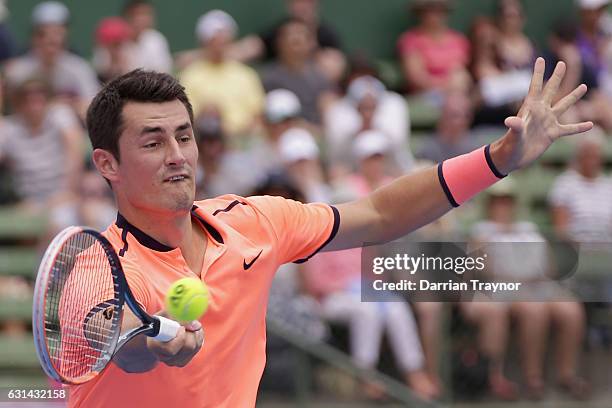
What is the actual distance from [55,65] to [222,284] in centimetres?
616

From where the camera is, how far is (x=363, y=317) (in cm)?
767

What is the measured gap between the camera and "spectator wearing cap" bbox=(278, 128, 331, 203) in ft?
28.9

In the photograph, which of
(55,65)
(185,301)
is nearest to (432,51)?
(55,65)

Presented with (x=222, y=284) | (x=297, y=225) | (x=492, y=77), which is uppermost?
(x=492, y=77)

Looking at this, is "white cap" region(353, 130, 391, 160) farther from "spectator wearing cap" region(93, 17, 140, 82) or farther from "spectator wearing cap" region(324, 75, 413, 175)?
"spectator wearing cap" region(93, 17, 140, 82)

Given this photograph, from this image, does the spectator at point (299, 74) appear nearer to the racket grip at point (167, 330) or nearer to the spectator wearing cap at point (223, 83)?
the spectator wearing cap at point (223, 83)

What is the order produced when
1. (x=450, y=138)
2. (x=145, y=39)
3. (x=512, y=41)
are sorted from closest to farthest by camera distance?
(x=450, y=138)
(x=145, y=39)
(x=512, y=41)

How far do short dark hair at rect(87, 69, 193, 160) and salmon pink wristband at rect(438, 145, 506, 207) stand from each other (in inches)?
35.9

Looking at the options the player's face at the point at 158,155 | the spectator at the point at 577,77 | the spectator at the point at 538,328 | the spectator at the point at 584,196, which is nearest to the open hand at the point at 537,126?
the player's face at the point at 158,155

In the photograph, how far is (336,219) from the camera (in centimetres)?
441

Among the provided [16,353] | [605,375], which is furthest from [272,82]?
[605,375]

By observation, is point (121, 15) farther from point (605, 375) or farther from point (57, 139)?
point (605, 375)

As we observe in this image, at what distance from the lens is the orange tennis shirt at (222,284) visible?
3.79m

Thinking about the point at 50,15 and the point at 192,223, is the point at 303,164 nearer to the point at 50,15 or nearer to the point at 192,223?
the point at 50,15
